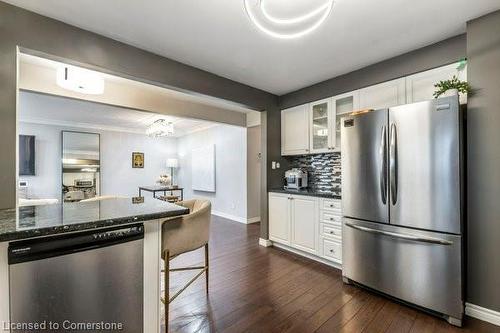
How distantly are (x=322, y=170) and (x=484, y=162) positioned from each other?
1920 mm

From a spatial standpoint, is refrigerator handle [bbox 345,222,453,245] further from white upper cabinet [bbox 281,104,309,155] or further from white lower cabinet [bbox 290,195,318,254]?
white upper cabinet [bbox 281,104,309,155]

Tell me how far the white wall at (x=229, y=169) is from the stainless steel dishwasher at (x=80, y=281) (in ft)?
13.2

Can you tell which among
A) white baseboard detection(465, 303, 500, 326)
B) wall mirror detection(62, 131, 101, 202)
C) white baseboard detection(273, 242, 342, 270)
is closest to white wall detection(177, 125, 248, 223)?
white baseboard detection(273, 242, 342, 270)

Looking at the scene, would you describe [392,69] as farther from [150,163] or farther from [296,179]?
[150,163]

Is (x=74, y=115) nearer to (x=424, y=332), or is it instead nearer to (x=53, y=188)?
(x=53, y=188)

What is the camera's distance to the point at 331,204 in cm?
281

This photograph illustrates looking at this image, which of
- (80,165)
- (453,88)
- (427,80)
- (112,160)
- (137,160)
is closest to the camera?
(453,88)

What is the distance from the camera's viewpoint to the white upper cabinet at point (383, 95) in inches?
99.4

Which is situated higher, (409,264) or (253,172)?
(253,172)

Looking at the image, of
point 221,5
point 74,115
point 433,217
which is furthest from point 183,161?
point 433,217

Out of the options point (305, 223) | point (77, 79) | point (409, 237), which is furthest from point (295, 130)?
point (77, 79)

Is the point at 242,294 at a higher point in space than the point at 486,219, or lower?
lower

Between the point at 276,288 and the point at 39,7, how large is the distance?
318 cm

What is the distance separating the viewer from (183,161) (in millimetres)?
7730
